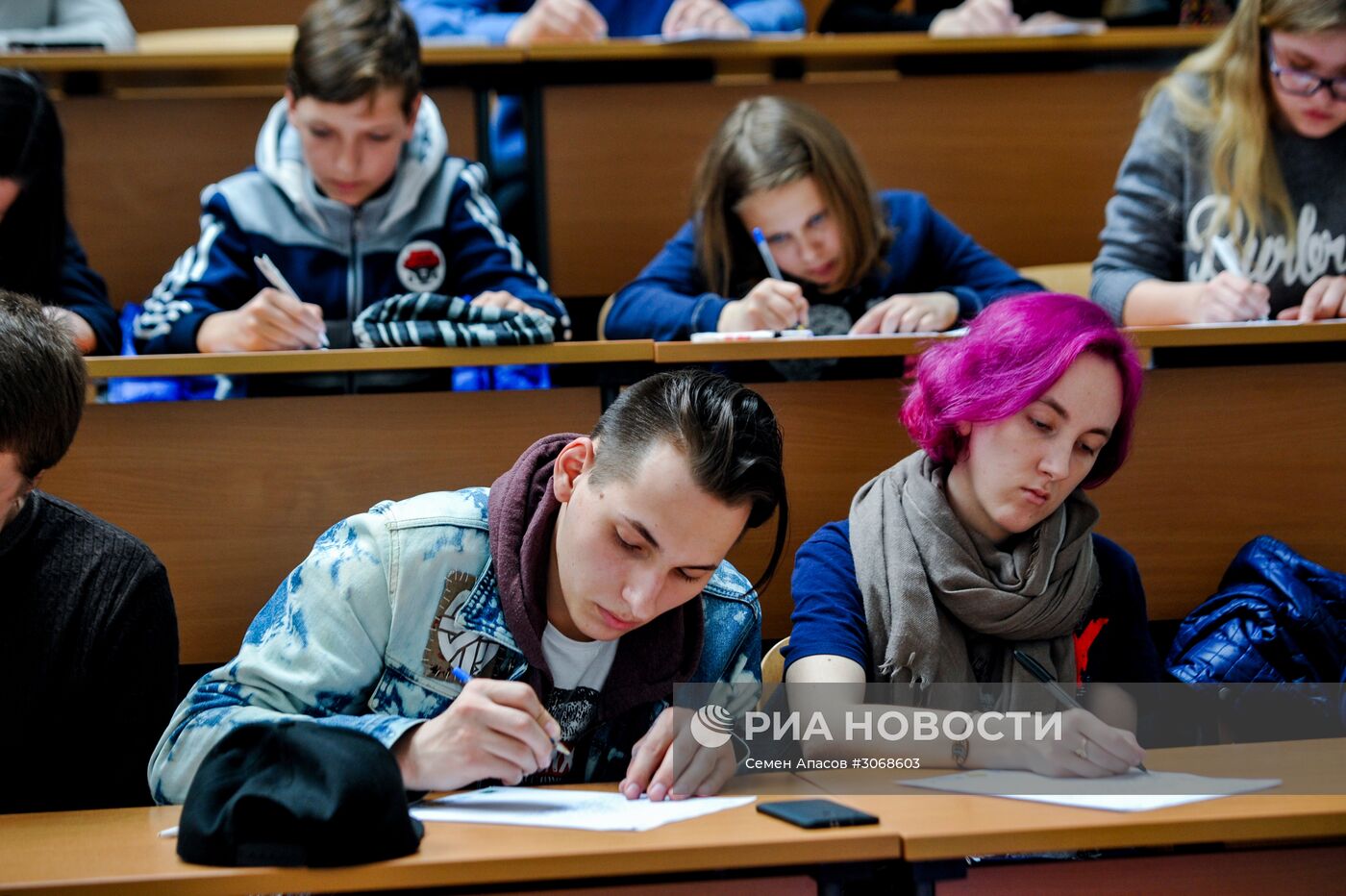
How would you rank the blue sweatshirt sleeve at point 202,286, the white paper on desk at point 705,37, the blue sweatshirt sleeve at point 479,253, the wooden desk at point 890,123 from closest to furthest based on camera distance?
the blue sweatshirt sleeve at point 202,286 < the blue sweatshirt sleeve at point 479,253 < the white paper on desk at point 705,37 < the wooden desk at point 890,123

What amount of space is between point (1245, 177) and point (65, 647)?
6.51ft

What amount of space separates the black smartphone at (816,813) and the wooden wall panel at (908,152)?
68.4 inches

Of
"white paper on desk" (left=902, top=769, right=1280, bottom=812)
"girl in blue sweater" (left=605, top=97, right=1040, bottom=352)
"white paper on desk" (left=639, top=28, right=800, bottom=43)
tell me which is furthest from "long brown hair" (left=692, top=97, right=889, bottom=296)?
"white paper on desk" (left=902, top=769, right=1280, bottom=812)

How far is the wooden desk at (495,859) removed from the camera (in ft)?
3.35

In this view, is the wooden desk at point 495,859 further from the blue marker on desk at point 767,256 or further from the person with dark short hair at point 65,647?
the blue marker on desk at point 767,256

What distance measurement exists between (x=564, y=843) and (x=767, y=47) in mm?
1909

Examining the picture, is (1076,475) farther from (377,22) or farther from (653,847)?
(377,22)

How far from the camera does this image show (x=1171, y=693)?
1705mm

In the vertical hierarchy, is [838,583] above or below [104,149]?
below

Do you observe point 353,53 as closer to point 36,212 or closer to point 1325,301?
point 36,212

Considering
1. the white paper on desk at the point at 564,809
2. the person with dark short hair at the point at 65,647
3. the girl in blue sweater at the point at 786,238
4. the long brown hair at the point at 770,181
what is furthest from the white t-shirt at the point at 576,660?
the long brown hair at the point at 770,181

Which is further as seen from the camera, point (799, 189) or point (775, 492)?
point (799, 189)

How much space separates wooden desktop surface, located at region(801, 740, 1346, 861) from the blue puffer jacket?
0.50m

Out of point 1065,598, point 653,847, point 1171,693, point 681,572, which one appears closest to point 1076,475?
point 1065,598
